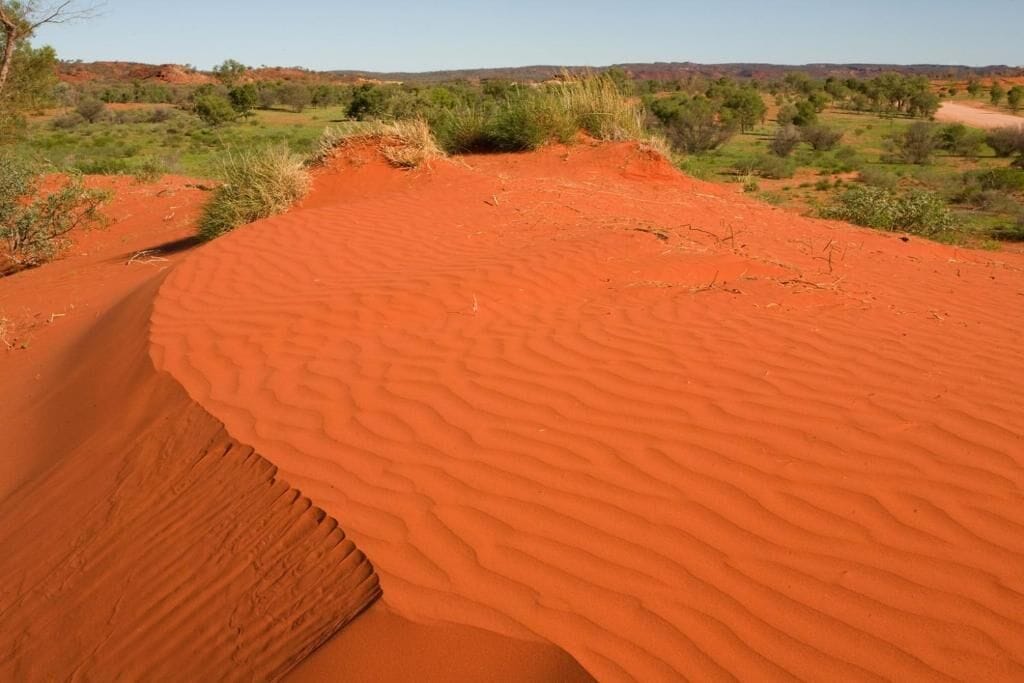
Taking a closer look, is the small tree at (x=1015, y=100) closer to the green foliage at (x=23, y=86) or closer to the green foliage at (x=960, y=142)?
the green foliage at (x=960, y=142)

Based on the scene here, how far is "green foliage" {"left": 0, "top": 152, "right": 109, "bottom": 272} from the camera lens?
1098cm

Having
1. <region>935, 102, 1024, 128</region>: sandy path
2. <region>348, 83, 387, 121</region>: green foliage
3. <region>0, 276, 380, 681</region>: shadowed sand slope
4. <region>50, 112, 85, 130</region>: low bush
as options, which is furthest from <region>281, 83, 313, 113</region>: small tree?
<region>0, 276, 380, 681</region>: shadowed sand slope

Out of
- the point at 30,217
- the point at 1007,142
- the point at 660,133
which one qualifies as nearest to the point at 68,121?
the point at 660,133

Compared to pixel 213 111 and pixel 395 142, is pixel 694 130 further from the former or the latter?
pixel 213 111

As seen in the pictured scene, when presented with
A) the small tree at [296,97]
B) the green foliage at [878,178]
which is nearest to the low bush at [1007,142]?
the green foliage at [878,178]

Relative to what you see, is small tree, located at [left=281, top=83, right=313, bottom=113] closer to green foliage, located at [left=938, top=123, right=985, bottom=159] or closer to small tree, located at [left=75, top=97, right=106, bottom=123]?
small tree, located at [left=75, top=97, right=106, bottom=123]

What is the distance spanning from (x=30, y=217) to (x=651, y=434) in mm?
10705

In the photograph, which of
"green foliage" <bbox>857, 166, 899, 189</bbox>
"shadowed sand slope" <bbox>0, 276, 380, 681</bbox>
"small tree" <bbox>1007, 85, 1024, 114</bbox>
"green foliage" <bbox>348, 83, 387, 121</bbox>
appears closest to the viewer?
"shadowed sand slope" <bbox>0, 276, 380, 681</bbox>

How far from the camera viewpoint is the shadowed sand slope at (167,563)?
278 cm

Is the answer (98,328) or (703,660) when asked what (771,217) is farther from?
(703,660)

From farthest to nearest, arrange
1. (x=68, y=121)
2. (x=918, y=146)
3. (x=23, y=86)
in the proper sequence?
(x=68, y=121), (x=918, y=146), (x=23, y=86)

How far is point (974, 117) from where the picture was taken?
40938mm

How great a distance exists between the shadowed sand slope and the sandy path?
39.7 metres

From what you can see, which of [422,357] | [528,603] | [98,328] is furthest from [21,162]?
[528,603]
